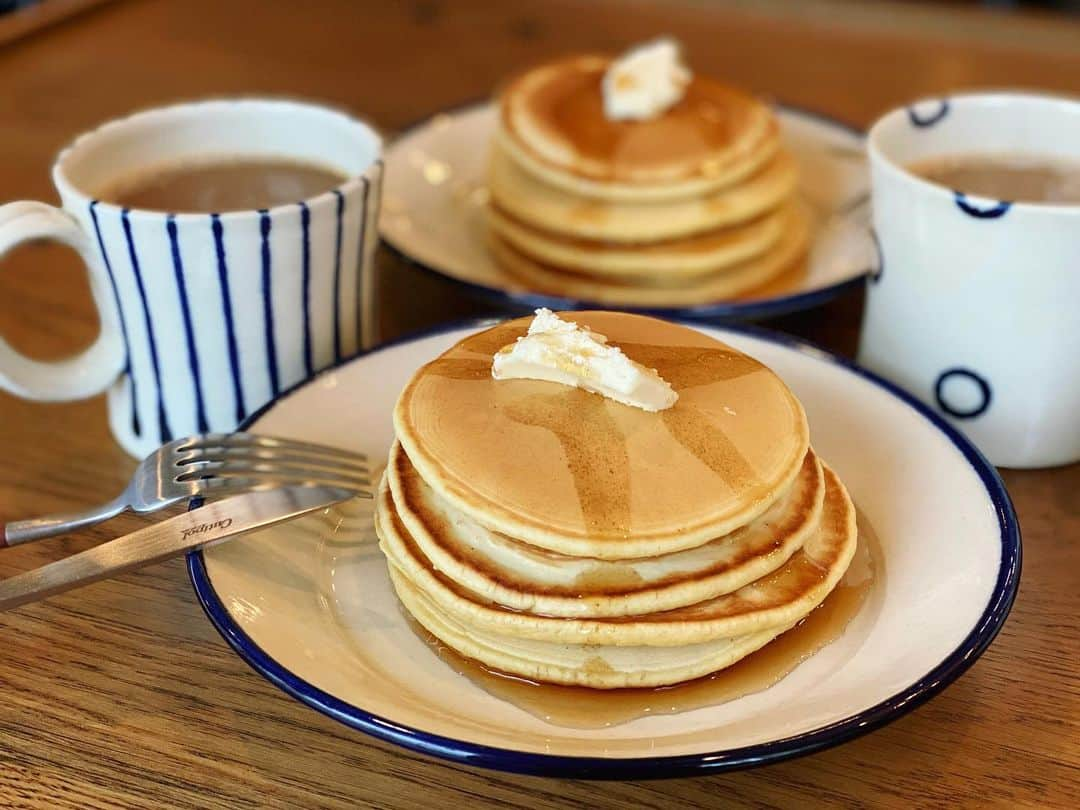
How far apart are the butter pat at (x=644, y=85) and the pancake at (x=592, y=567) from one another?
2.03 feet

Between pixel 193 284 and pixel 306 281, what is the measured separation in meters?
0.10

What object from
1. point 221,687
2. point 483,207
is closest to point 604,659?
point 221,687

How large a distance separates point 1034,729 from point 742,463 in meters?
0.26

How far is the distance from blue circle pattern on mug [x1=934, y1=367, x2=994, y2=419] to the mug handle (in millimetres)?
716

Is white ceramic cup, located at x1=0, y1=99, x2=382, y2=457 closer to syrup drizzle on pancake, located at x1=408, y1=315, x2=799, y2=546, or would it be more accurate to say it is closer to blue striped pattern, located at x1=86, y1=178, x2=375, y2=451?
blue striped pattern, located at x1=86, y1=178, x2=375, y2=451

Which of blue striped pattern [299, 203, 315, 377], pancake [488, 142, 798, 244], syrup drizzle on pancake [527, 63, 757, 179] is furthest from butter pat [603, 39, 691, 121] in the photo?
blue striped pattern [299, 203, 315, 377]

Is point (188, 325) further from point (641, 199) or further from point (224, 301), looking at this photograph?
point (641, 199)

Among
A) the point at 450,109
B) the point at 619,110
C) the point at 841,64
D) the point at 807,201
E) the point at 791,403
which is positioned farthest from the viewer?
the point at 841,64

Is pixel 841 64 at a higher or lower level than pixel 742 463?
lower

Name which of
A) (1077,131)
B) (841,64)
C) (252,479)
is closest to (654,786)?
(252,479)

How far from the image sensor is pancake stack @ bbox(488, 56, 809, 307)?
117 cm

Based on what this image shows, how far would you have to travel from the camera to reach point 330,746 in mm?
709

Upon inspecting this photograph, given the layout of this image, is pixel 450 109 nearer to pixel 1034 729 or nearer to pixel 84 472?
pixel 84 472

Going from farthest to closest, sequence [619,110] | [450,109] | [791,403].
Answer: [450,109]
[619,110]
[791,403]
